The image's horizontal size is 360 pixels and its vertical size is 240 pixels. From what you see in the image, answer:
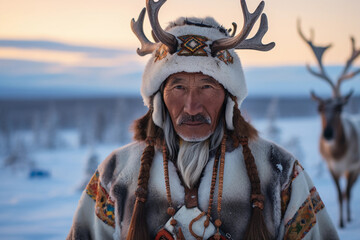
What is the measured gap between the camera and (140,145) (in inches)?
77.4

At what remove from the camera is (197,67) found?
170cm

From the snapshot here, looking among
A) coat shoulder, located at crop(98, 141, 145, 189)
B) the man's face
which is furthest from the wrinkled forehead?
coat shoulder, located at crop(98, 141, 145, 189)

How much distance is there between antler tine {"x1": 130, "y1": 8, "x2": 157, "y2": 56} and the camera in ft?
6.60

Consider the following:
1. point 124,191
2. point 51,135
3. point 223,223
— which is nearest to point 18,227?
point 124,191

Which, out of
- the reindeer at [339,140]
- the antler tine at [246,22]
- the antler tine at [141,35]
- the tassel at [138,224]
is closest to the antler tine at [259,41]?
the antler tine at [246,22]

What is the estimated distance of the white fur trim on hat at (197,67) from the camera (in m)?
1.72

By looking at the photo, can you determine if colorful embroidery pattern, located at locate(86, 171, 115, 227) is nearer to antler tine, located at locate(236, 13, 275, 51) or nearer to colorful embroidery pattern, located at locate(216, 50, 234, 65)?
colorful embroidery pattern, located at locate(216, 50, 234, 65)

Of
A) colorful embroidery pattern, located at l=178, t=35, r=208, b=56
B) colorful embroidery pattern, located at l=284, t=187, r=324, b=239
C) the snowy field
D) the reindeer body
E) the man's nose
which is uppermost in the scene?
colorful embroidery pattern, located at l=178, t=35, r=208, b=56

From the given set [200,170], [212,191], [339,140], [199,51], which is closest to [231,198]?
[212,191]

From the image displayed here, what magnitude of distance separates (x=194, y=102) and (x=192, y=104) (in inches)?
0.6

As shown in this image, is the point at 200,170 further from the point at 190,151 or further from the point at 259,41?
the point at 259,41

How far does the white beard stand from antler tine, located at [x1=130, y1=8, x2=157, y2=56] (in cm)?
60

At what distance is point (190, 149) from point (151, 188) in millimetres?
297

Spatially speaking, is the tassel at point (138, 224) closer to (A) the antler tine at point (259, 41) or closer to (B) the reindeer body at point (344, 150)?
(A) the antler tine at point (259, 41)
